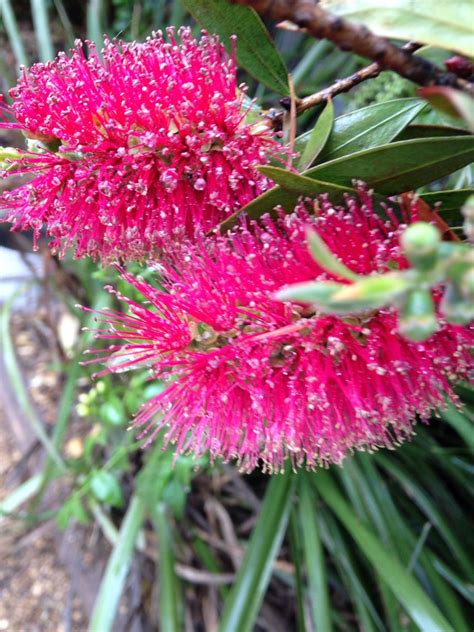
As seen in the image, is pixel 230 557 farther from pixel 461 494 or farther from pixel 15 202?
pixel 15 202

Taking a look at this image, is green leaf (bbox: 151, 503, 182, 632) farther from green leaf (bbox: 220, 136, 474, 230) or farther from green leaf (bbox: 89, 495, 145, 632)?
green leaf (bbox: 220, 136, 474, 230)

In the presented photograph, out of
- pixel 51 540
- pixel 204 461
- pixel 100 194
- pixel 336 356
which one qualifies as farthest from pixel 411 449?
pixel 51 540

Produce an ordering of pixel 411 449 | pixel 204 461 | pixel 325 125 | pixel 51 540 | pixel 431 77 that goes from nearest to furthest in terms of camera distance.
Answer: pixel 431 77
pixel 325 125
pixel 204 461
pixel 411 449
pixel 51 540

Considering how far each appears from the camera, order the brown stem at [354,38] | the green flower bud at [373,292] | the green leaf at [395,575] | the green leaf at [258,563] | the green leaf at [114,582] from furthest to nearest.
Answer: the green leaf at [114,582], the green leaf at [258,563], the green leaf at [395,575], the brown stem at [354,38], the green flower bud at [373,292]

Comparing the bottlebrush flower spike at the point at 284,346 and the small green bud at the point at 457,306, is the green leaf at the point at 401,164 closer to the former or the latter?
the bottlebrush flower spike at the point at 284,346

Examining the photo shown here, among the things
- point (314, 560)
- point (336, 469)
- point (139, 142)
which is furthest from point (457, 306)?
point (336, 469)

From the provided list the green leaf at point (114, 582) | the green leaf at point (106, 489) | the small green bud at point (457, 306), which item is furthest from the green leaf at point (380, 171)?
the green leaf at point (114, 582)

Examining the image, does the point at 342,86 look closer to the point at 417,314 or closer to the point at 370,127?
the point at 370,127
